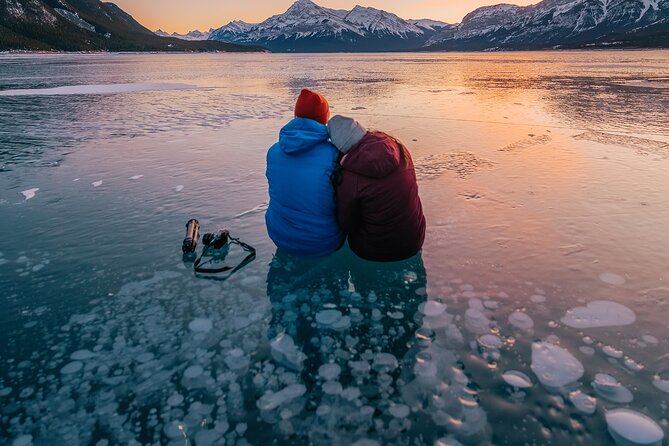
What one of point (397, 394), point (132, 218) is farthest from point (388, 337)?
point (132, 218)

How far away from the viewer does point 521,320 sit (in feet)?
12.6

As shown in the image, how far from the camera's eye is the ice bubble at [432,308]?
4000 mm

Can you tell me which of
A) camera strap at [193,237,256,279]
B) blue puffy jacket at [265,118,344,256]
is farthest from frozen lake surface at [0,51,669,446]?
blue puffy jacket at [265,118,344,256]

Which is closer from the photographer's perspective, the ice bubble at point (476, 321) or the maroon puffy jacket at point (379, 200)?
the ice bubble at point (476, 321)

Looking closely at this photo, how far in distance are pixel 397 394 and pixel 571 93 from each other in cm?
2372

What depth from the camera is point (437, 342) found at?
3584 millimetres

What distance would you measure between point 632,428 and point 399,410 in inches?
61.7

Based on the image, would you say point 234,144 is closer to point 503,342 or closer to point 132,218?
point 132,218

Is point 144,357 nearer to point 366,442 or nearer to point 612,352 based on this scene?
point 366,442

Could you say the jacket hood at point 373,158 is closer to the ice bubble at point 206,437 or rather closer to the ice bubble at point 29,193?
the ice bubble at point 206,437

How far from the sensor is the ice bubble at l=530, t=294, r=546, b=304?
163 inches

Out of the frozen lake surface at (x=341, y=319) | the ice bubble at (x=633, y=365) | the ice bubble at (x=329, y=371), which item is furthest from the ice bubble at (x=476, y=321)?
the ice bubble at (x=329, y=371)

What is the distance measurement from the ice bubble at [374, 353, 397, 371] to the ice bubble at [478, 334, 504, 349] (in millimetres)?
831

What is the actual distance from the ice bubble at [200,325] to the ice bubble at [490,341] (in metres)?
2.53
